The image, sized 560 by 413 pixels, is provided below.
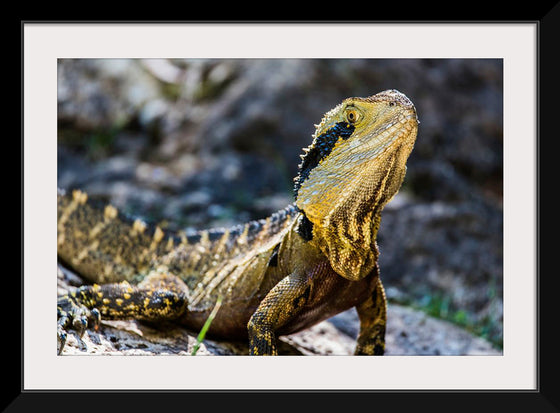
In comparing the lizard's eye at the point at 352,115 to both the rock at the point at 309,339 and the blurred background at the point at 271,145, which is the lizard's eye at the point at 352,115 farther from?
the blurred background at the point at 271,145

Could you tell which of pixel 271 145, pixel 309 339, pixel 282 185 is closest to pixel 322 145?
pixel 309 339

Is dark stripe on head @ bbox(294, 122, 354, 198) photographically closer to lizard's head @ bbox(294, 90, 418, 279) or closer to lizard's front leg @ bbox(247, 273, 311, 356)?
lizard's head @ bbox(294, 90, 418, 279)

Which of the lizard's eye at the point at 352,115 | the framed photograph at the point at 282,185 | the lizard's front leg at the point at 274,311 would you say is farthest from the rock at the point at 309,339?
the lizard's eye at the point at 352,115

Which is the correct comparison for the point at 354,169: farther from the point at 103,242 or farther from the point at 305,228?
Answer: the point at 103,242

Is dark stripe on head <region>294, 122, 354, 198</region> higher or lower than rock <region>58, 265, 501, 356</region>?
higher

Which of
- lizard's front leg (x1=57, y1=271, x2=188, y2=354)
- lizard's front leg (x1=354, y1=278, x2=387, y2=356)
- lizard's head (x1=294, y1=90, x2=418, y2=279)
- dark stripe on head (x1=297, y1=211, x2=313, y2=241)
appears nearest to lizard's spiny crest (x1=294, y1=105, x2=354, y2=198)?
lizard's head (x1=294, y1=90, x2=418, y2=279)

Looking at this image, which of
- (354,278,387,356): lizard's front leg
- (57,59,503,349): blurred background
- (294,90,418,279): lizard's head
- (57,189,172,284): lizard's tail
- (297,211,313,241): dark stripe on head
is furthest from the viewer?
(57,59,503,349): blurred background
